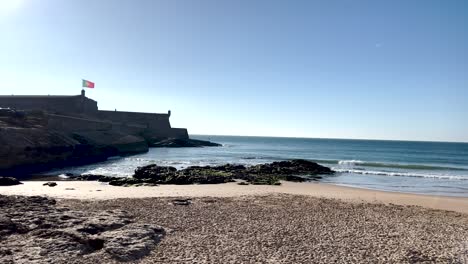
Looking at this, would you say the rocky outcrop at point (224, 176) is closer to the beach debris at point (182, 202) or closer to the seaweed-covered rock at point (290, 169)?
the seaweed-covered rock at point (290, 169)

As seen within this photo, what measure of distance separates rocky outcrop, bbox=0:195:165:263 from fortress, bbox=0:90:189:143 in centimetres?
3748

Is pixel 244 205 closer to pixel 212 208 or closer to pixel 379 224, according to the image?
pixel 212 208

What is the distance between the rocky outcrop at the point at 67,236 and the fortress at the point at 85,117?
37.5m

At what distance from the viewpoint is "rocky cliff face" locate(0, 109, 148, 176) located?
1203 inches

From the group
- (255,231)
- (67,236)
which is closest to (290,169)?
(255,231)

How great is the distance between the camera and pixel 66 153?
3866 centimetres

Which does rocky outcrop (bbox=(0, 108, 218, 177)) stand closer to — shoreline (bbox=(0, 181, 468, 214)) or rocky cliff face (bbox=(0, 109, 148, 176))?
rocky cliff face (bbox=(0, 109, 148, 176))

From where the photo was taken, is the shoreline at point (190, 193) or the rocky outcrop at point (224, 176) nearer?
the shoreline at point (190, 193)

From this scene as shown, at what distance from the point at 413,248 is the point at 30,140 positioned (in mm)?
34345

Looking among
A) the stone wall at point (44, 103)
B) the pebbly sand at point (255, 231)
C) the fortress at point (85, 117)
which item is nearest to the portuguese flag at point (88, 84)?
the fortress at point (85, 117)

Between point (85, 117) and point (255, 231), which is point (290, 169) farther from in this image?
point (85, 117)

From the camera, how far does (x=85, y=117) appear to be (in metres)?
60.3

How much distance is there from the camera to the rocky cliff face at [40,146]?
3055cm

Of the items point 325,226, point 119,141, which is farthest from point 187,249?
point 119,141
